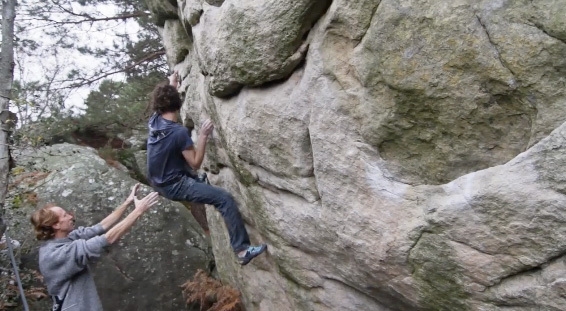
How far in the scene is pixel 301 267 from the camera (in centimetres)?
508

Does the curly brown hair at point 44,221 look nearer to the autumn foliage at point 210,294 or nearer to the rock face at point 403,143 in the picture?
the rock face at point 403,143

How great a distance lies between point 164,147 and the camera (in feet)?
18.8

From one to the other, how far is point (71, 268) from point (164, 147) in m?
1.88

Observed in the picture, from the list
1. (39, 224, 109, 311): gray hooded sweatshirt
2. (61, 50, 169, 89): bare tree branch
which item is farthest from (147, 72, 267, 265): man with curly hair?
(61, 50, 169, 89): bare tree branch

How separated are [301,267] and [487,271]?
2.27 metres

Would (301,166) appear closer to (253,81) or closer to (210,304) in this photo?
(253,81)

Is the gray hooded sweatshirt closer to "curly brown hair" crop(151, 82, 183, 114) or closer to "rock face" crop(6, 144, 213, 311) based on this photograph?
"curly brown hair" crop(151, 82, 183, 114)

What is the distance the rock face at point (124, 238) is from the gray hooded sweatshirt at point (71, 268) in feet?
10.5

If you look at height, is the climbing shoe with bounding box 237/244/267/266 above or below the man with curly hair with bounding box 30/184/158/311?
below

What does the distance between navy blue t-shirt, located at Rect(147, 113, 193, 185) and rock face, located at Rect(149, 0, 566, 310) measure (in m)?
0.73

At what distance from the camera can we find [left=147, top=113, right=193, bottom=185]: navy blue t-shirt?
570 centimetres

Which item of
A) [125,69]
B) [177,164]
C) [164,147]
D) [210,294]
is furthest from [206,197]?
[125,69]

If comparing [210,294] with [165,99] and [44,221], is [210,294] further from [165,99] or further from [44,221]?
[44,221]

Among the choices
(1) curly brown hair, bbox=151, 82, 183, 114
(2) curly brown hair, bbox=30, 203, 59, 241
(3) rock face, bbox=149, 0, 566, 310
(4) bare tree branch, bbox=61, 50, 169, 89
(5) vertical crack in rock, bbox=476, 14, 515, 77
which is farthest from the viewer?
(4) bare tree branch, bbox=61, 50, 169, 89
